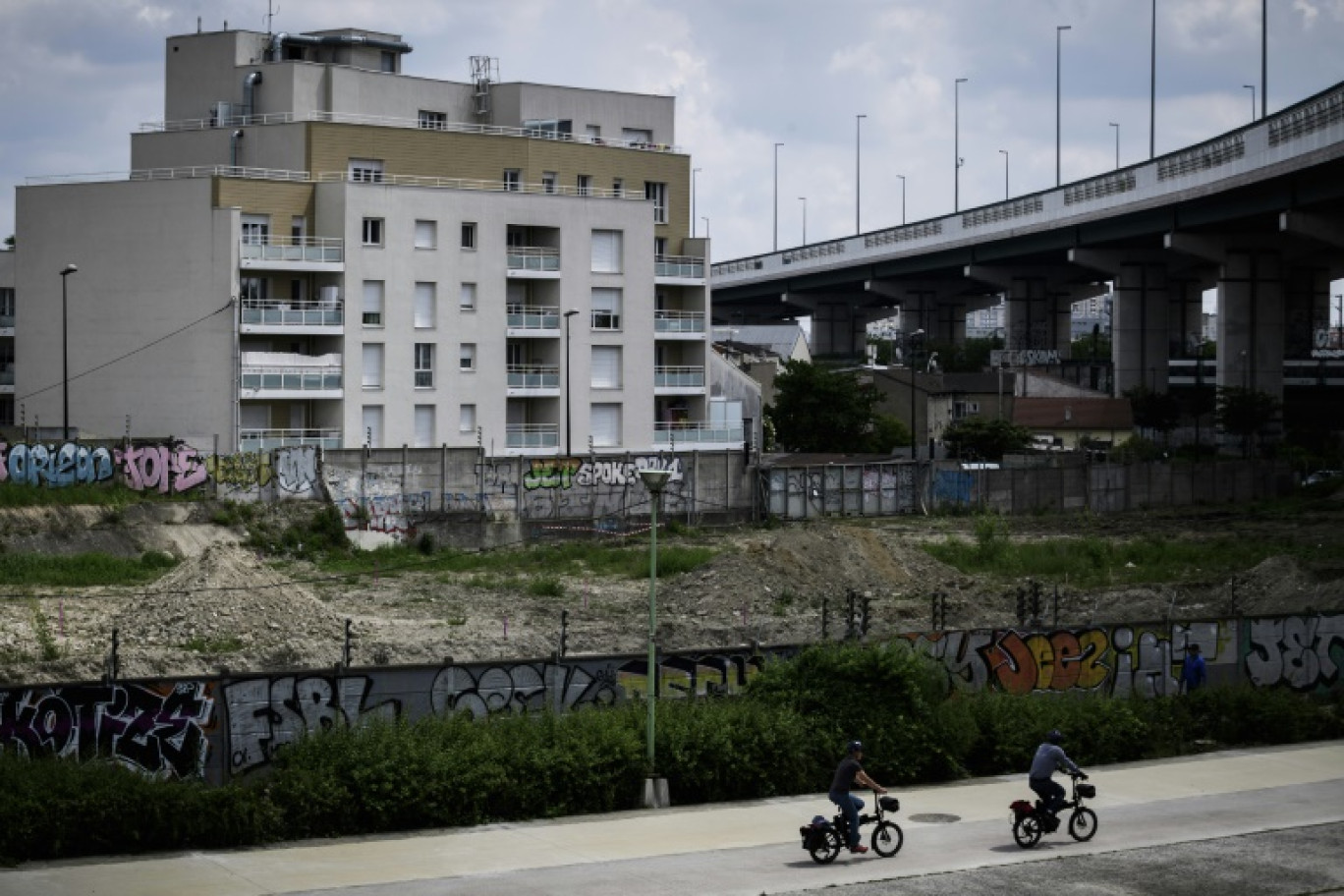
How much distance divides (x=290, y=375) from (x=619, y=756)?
48730 mm

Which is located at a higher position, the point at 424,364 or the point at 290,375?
the point at 424,364

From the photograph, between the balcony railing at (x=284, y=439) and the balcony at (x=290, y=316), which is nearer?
the balcony railing at (x=284, y=439)

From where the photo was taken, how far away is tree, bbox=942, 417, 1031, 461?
100750mm

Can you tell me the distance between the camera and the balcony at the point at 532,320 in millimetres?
81000

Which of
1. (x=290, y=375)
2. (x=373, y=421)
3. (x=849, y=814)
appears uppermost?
(x=290, y=375)

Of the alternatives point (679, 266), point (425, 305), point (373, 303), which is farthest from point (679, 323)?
point (373, 303)

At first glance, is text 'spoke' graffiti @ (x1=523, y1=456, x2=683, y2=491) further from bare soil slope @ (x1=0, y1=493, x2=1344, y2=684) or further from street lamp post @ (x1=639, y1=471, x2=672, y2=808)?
street lamp post @ (x1=639, y1=471, x2=672, y2=808)

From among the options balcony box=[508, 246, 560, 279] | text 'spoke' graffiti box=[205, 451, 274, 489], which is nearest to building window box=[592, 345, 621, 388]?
balcony box=[508, 246, 560, 279]

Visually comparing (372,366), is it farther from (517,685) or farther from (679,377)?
(517,685)

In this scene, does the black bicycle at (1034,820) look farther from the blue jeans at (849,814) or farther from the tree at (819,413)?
the tree at (819,413)

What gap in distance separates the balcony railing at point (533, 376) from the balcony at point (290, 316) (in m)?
8.68

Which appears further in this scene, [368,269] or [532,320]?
[532,320]

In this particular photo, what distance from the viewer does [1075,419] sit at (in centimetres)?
11975

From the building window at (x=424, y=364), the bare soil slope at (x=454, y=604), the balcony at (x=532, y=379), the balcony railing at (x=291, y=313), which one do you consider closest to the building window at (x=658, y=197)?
the balcony at (x=532, y=379)
